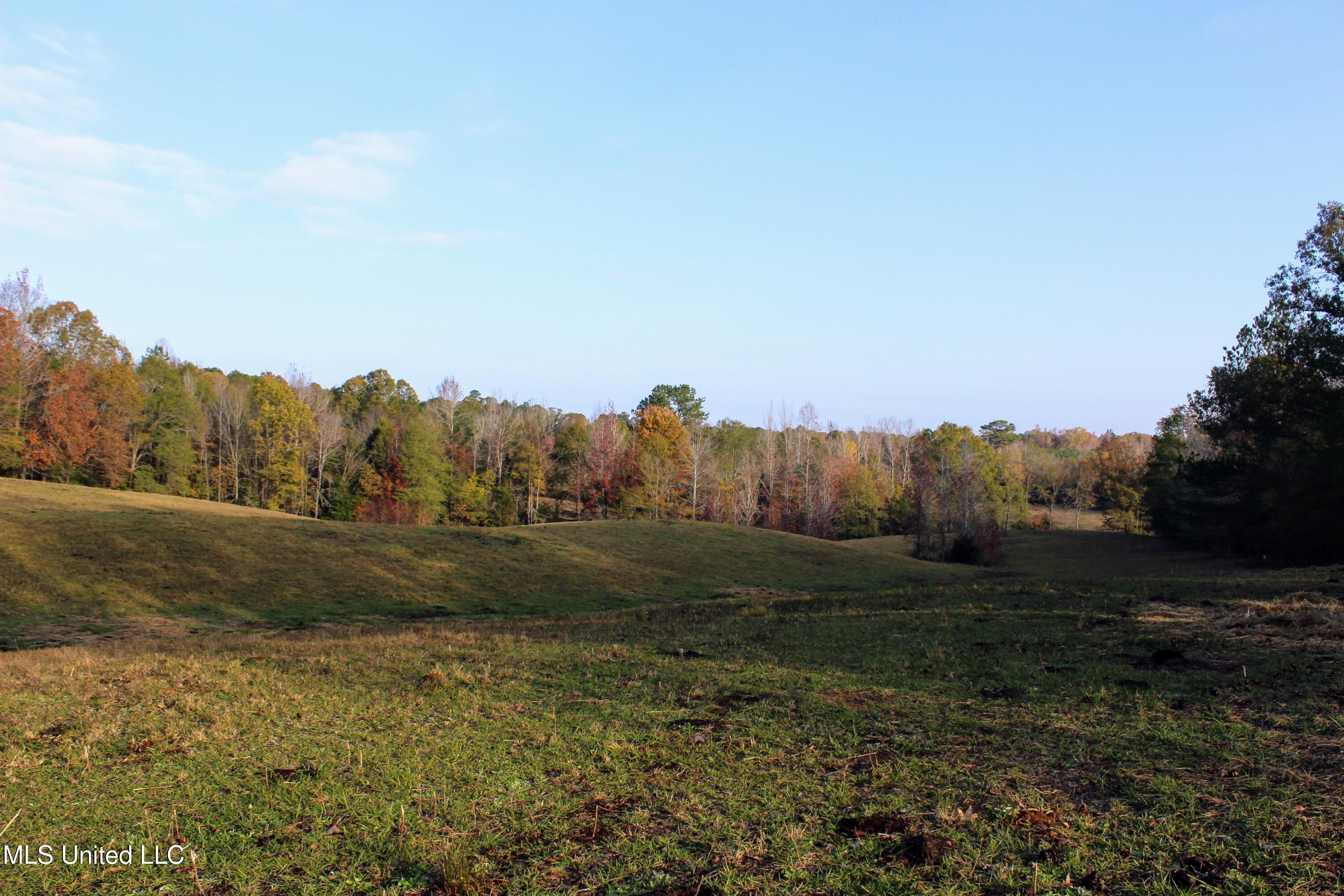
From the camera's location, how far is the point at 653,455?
245 feet

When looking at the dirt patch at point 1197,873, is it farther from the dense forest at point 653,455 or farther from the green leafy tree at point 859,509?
the green leafy tree at point 859,509

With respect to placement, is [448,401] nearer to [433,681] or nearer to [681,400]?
[681,400]

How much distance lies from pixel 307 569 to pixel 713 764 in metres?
24.3

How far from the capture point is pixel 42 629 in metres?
16.8

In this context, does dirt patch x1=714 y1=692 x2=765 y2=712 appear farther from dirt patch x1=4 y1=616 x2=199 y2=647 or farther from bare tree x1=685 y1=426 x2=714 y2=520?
bare tree x1=685 y1=426 x2=714 y2=520

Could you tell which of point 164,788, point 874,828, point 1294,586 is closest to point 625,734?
point 874,828

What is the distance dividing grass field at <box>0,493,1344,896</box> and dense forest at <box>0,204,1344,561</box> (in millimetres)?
33060

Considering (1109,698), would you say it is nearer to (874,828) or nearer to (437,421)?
(874,828)

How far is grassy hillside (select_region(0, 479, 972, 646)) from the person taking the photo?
20297 millimetres

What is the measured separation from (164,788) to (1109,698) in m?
7.28

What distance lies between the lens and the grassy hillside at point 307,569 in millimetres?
20297

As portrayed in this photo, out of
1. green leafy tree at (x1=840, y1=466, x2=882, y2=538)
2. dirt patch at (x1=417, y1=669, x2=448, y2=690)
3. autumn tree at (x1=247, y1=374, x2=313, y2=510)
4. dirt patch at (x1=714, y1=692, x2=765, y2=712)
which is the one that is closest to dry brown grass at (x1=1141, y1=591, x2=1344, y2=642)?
dirt patch at (x1=714, y1=692, x2=765, y2=712)

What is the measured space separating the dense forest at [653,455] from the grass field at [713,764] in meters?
33.1

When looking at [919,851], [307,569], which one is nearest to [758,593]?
[307,569]
